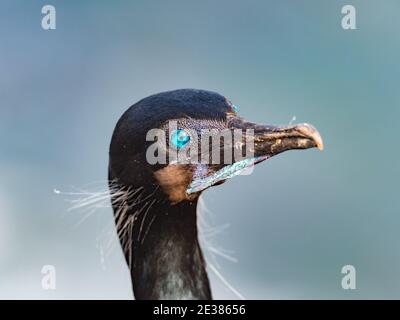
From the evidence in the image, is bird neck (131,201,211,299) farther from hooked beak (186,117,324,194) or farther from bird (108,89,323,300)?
hooked beak (186,117,324,194)

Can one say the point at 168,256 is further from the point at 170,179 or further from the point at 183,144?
the point at 183,144

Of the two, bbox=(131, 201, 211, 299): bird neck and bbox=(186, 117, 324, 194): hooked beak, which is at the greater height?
bbox=(186, 117, 324, 194): hooked beak

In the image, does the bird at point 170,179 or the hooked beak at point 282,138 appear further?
the bird at point 170,179

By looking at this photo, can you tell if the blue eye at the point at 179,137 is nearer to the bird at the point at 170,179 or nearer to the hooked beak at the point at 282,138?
the bird at the point at 170,179

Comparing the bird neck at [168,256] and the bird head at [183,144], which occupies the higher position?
the bird head at [183,144]

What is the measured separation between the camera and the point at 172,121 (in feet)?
15.0

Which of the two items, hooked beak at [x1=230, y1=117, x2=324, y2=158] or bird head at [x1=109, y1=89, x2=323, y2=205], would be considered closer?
hooked beak at [x1=230, y1=117, x2=324, y2=158]

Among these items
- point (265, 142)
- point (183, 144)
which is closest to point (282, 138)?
point (265, 142)

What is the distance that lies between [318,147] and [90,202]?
1.56 metres

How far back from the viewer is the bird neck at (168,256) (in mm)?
4609

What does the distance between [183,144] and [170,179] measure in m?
0.22

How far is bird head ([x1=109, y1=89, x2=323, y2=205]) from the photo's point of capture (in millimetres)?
4527

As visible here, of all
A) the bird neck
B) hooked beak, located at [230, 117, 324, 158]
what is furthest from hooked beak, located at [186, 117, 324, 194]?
the bird neck

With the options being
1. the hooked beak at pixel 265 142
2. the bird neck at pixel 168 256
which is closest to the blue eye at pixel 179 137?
the hooked beak at pixel 265 142
